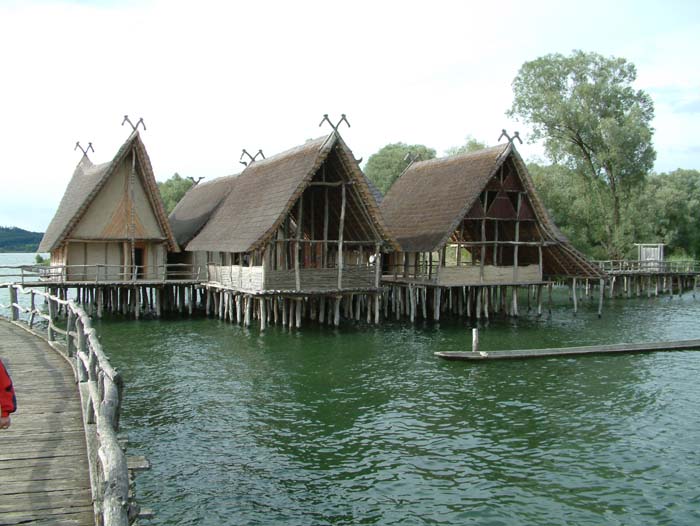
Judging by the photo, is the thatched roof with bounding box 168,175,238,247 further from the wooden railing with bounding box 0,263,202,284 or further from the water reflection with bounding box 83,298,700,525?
the water reflection with bounding box 83,298,700,525

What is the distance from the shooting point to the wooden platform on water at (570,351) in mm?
19406

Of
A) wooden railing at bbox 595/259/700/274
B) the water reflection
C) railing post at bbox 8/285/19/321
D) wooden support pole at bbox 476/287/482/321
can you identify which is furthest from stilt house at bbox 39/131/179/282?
wooden railing at bbox 595/259/700/274

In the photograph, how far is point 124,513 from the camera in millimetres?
5031

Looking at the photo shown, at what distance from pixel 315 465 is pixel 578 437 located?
5.02 m

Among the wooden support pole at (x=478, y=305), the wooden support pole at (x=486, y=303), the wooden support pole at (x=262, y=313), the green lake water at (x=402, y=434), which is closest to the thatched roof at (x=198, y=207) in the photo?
the wooden support pole at (x=262, y=313)

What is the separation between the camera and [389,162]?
6744 centimetres

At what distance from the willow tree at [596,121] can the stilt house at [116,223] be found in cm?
2820

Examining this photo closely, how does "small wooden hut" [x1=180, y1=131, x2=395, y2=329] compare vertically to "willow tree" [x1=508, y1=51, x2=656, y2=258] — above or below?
below

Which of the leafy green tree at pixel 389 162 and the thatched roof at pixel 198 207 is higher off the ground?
the leafy green tree at pixel 389 162

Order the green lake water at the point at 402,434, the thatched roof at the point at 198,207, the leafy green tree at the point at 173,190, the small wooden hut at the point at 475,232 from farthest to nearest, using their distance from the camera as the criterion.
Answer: the leafy green tree at the point at 173,190 → the thatched roof at the point at 198,207 → the small wooden hut at the point at 475,232 → the green lake water at the point at 402,434

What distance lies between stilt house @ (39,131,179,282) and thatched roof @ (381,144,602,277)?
10563 millimetres

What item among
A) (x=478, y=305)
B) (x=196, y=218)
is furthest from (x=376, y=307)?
(x=196, y=218)

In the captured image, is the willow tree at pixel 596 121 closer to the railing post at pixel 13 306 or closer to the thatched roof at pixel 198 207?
the thatched roof at pixel 198 207

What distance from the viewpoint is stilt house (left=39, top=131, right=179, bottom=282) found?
2862 cm
